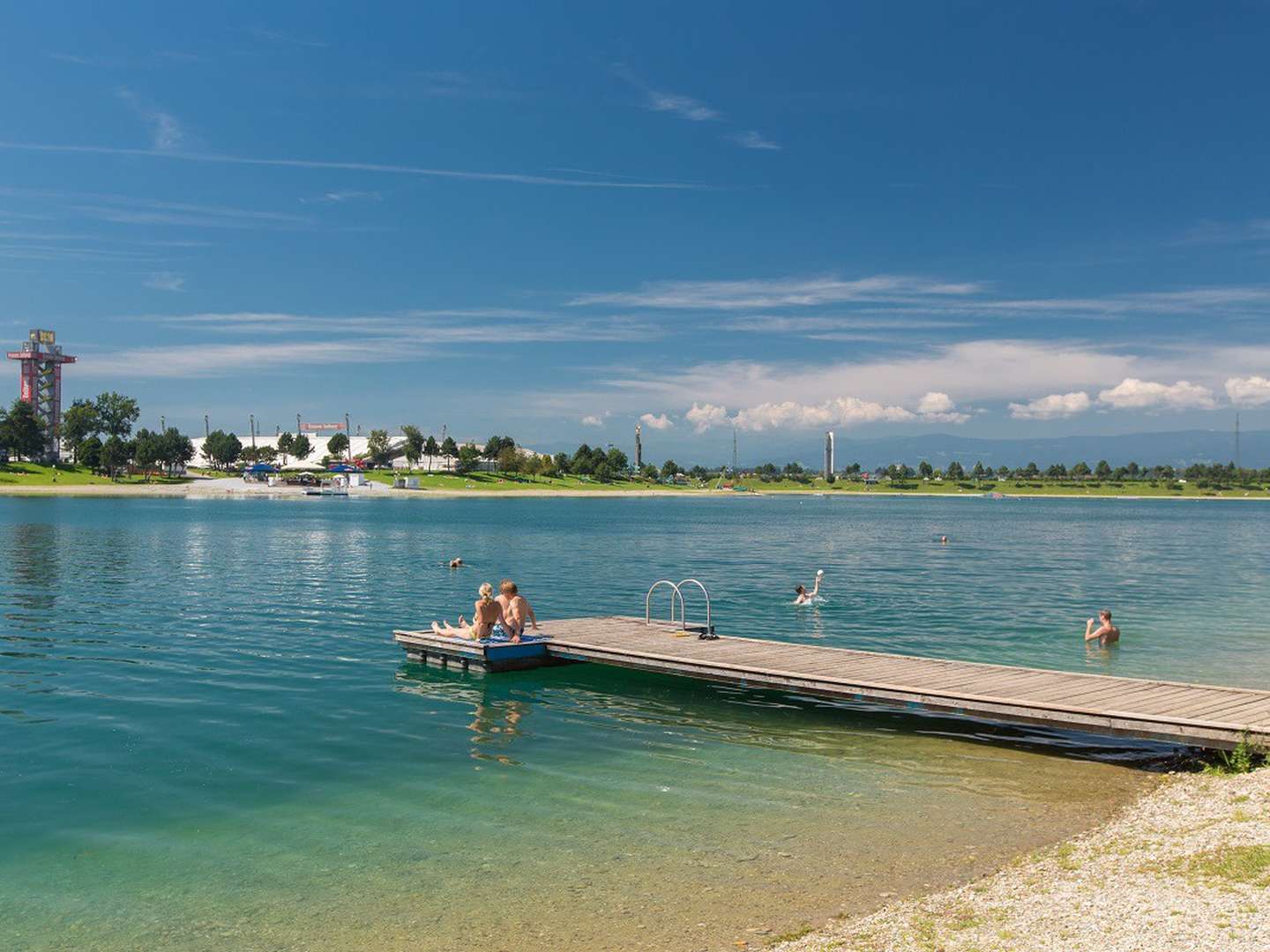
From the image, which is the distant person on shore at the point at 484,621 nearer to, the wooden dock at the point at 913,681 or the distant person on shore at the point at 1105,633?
the wooden dock at the point at 913,681

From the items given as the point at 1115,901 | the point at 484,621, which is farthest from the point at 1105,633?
the point at 1115,901

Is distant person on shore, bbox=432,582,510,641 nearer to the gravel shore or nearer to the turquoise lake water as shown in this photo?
the turquoise lake water

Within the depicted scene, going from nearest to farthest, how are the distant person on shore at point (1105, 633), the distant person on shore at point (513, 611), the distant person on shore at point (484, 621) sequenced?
the distant person on shore at point (484, 621) → the distant person on shore at point (513, 611) → the distant person on shore at point (1105, 633)

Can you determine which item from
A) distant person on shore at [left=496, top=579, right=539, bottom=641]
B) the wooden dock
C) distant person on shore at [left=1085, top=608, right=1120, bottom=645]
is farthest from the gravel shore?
distant person on shore at [left=1085, top=608, right=1120, bottom=645]

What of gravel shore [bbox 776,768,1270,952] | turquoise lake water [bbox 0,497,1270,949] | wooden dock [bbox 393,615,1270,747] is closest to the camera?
gravel shore [bbox 776,768,1270,952]

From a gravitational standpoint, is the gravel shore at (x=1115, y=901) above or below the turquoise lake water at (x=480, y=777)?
above

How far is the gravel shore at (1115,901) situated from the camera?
10078mm

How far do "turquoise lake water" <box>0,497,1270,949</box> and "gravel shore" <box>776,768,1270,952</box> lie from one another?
1016 millimetres

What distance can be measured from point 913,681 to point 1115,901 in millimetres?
11334

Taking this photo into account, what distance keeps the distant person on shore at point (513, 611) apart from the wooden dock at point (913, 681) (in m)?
0.63

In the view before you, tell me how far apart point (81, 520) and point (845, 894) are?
4353 inches

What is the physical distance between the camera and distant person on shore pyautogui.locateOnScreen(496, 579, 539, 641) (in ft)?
93.0

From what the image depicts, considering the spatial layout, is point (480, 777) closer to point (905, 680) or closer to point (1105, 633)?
point (905, 680)

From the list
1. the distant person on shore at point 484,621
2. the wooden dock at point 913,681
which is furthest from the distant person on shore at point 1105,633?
the distant person on shore at point 484,621
